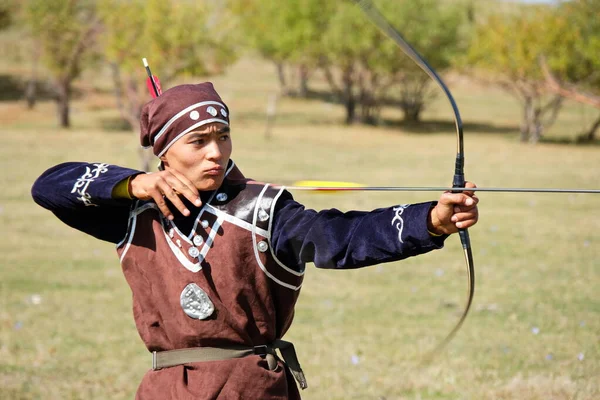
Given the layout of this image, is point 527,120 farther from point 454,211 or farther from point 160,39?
point 454,211

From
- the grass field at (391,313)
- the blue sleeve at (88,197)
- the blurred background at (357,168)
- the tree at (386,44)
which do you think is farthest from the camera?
the tree at (386,44)

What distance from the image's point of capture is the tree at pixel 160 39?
27375 millimetres

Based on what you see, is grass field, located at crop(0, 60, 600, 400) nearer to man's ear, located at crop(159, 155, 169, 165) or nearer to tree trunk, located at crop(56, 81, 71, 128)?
man's ear, located at crop(159, 155, 169, 165)

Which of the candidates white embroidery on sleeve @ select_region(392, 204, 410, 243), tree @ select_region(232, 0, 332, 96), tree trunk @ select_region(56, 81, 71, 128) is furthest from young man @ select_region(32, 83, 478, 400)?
tree @ select_region(232, 0, 332, 96)

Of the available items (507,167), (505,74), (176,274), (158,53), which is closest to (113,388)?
(176,274)

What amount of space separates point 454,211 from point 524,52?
2922 centimetres

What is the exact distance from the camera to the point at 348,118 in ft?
118

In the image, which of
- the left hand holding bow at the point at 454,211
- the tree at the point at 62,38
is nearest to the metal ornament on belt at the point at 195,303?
the left hand holding bow at the point at 454,211

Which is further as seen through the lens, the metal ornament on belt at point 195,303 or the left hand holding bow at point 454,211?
the metal ornament on belt at point 195,303

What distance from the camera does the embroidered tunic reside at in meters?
2.46

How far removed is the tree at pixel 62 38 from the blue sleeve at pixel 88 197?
29.2 metres

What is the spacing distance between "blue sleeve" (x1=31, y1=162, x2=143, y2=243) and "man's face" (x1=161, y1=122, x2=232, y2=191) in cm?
16

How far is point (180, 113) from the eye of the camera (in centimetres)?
250

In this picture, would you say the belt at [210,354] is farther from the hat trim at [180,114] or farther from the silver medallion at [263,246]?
the hat trim at [180,114]
